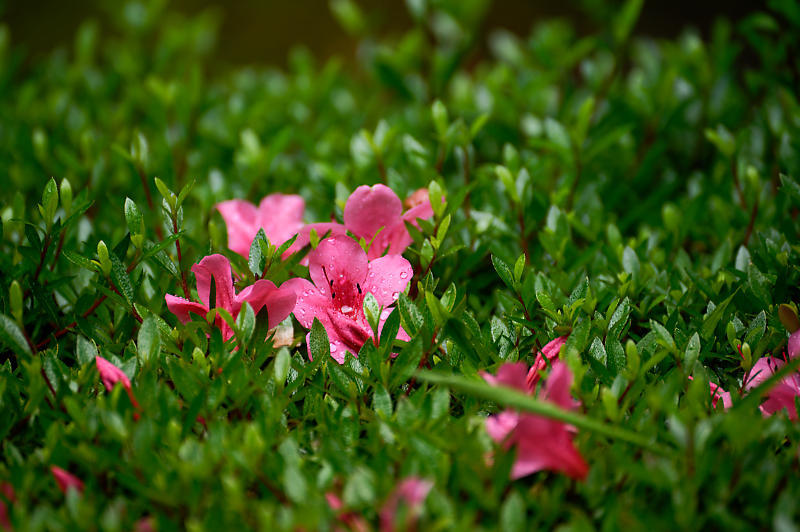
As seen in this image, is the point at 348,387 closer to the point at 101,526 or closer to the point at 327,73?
the point at 101,526

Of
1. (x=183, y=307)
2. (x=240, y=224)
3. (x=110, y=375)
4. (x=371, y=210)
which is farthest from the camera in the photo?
(x=240, y=224)

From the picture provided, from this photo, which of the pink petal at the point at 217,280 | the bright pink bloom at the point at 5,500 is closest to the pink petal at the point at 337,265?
the pink petal at the point at 217,280

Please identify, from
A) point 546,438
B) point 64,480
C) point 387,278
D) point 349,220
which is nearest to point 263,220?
point 349,220

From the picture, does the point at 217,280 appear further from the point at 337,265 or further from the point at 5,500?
the point at 5,500

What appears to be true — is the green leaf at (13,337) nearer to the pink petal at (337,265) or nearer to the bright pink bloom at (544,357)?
the pink petal at (337,265)

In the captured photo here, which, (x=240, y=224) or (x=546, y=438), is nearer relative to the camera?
(x=546, y=438)

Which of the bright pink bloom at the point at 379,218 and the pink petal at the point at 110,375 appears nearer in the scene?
the pink petal at the point at 110,375

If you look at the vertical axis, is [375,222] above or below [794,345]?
above
